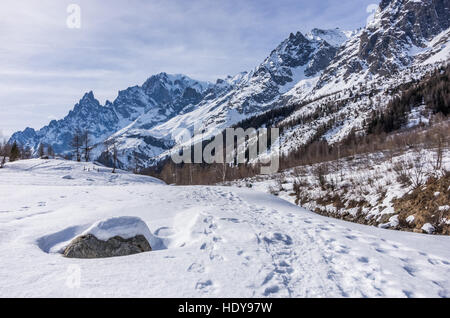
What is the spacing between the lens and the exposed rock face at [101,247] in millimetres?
5809

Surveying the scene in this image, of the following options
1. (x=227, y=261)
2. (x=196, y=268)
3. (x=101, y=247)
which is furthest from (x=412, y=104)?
(x=101, y=247)

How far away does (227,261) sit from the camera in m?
5.45

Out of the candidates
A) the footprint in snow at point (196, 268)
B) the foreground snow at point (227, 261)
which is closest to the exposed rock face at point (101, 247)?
the foreground snow at point (227, 261)

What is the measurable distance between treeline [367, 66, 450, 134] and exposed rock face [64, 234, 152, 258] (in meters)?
117

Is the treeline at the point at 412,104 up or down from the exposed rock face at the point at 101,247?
up

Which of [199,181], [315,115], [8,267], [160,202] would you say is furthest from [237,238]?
[315,115]

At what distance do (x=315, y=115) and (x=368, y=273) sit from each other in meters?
171

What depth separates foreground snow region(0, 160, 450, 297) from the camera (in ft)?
13.9

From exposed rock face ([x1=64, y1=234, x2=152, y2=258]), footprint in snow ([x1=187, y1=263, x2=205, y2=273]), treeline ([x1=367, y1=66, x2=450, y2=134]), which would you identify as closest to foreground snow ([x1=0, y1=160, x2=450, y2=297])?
footprint in snow ([x1=187, y1=263, x2=205, y2=273])

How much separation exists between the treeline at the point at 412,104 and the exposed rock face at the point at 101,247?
383 feet

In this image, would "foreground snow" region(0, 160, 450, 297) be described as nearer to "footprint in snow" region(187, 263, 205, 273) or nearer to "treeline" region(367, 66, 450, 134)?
"footprint in snow" region(187, 263, 205, 273)

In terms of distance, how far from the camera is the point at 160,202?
12.0m

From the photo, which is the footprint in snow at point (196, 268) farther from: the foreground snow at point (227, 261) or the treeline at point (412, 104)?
the treeline at point (412, 104)

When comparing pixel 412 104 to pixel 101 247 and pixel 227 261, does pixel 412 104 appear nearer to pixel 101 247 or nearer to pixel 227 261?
pixel 227 261
